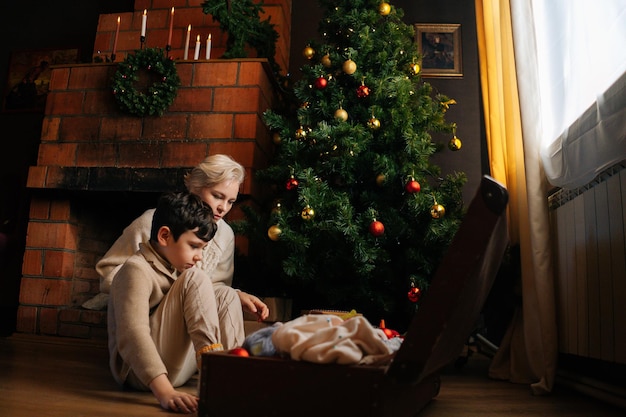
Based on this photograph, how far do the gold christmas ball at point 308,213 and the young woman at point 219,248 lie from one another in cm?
27

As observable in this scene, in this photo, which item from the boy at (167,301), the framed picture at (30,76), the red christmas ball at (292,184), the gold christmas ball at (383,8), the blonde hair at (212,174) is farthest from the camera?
the framed picture at (30,76)

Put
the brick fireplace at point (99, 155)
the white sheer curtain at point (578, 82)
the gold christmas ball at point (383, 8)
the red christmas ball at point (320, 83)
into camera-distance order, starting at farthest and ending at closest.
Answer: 1. the brick fireplace at point (99, 155)
2. the gold christmas ball at point (383, 8)
3. the red christmas ball at point (320, 83)
4. the white sheer curtain at point (578, 82)

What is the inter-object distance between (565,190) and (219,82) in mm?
1696

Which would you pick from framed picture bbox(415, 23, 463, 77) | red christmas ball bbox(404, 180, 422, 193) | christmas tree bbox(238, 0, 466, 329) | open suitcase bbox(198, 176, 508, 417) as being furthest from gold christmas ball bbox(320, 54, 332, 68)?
open suitcase bbox(198, 176, 508, 417)

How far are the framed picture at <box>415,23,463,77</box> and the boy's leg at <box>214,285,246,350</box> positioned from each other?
202 centimetres

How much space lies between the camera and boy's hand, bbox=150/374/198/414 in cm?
112

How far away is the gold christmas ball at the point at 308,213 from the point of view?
2.07m

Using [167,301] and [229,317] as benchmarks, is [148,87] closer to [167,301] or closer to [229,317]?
[229,317]

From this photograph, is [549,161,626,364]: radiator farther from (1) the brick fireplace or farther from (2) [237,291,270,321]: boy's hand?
(1) the brick fireplace

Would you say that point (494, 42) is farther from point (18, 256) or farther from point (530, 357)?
point (18, 256)

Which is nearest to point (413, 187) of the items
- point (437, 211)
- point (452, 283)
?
point (437, 211)

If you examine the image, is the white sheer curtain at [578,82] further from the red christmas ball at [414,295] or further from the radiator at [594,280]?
the red christmas ball at [414,295]

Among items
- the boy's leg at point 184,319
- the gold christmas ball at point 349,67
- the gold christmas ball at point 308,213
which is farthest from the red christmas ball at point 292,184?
the boy's leg at point 184,319

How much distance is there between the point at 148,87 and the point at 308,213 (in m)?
1.24
